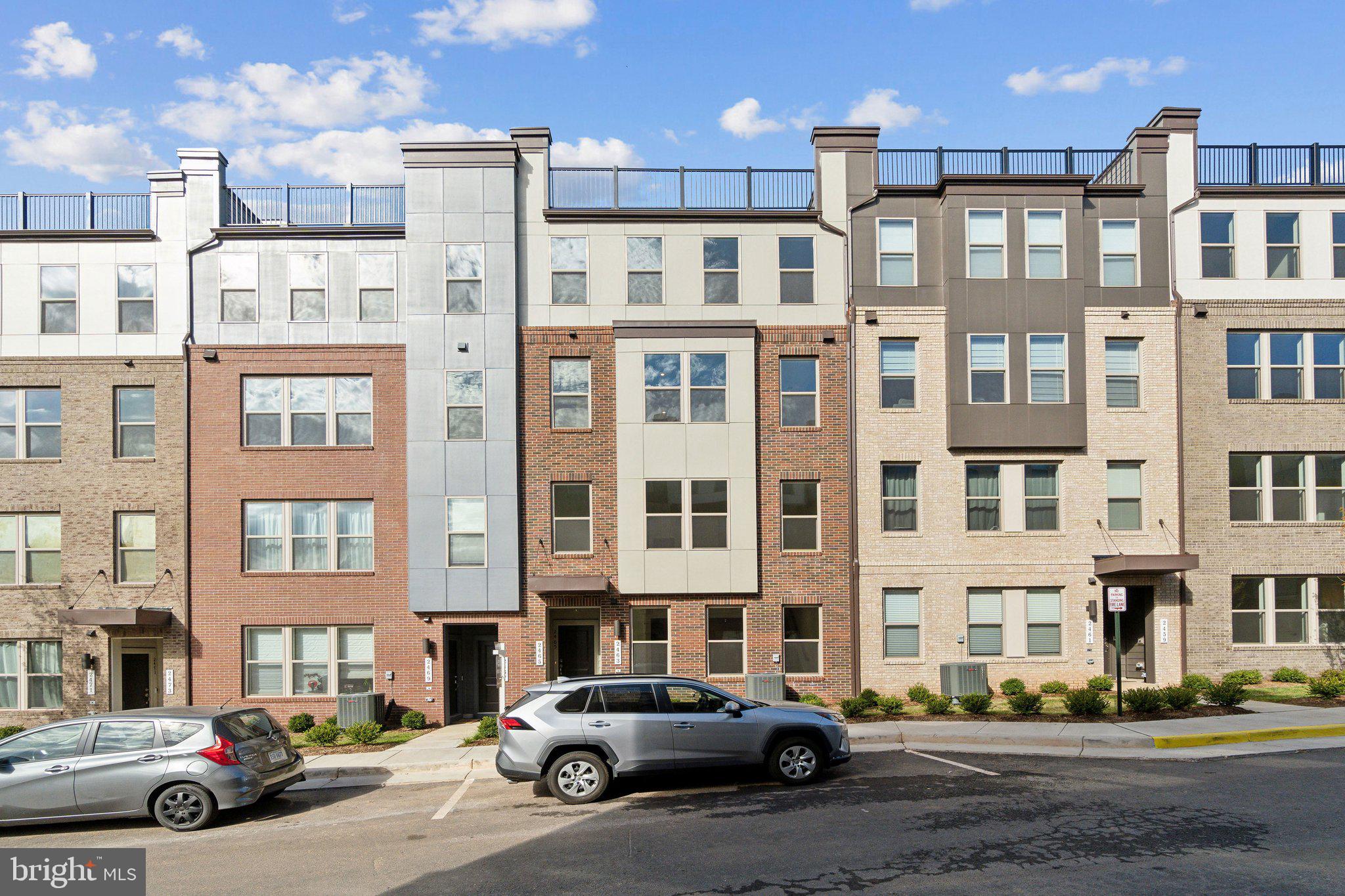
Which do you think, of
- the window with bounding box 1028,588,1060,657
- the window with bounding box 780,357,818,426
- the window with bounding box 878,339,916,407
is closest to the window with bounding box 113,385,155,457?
the window with bounding box 780,357,818,426

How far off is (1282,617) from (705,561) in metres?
14.2

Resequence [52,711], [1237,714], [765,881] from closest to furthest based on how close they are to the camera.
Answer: [765,881], [1237,714], [52,711]

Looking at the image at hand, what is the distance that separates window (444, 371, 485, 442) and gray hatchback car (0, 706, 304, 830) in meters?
9.82

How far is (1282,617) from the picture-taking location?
21.5 metres

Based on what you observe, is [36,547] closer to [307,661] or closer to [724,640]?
[307,661]

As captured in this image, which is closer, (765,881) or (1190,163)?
(765,881)

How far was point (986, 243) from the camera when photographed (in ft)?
70.3

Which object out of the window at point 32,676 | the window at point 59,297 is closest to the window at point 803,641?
the window at point 32,676

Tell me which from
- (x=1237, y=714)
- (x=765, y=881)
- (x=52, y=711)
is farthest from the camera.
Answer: (x=52, y=711)

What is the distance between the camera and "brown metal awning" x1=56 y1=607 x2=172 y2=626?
19.9 m

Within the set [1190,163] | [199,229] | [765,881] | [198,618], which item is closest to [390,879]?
Answer: [765,881]

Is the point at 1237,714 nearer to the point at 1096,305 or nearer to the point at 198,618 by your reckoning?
the point at 1096,305

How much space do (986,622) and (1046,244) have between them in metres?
9.29

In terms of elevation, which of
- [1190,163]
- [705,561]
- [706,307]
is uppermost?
[1190,163]
